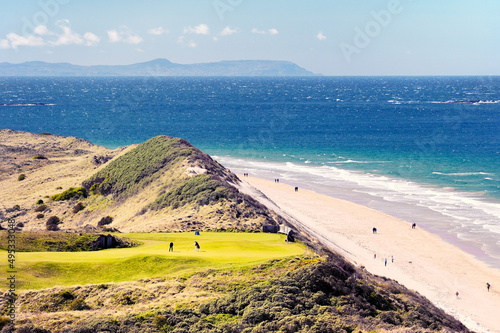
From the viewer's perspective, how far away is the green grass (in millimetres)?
20375

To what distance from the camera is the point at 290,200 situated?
5850cm

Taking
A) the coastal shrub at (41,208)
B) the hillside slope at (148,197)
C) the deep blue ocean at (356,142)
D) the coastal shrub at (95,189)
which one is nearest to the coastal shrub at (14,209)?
the hillside slope at (148,197)

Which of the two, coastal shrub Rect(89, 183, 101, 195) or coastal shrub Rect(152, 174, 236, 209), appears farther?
coastal shrub Rect(89, 183, 101, 195)

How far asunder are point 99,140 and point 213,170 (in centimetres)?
7116

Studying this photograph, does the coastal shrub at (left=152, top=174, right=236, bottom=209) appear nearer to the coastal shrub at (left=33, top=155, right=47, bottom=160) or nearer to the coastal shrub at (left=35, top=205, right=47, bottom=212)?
the coastal shrub at (left=35, top=205, right=47, bottom=212)

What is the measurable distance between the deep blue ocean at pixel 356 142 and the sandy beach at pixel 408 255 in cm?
270

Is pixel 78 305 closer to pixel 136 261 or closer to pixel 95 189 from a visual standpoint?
pixel 136 261

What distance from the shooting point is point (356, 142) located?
10494 centimetres

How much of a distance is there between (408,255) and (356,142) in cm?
6517

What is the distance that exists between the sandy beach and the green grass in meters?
12.5

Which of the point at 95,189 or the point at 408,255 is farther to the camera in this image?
the point at 95,189

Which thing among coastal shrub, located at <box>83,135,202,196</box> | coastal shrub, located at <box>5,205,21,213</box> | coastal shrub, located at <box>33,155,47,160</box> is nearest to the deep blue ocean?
coastal shrub, located at <box>83,135,202,196</box>

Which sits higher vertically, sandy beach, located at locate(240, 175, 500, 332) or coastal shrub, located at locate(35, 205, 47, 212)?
coastal shrub, located at locate(35, 205, 47, 212)

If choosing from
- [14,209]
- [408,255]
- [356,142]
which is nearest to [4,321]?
[14,209]
